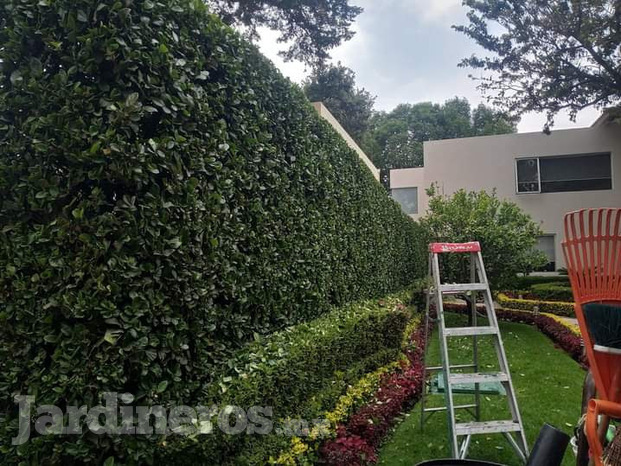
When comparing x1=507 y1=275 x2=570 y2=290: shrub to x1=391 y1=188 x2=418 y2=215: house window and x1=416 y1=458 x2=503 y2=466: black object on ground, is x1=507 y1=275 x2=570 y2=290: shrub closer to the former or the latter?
x1=391 y1=188 x2=418 y2=215: house window

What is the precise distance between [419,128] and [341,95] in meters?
11.1

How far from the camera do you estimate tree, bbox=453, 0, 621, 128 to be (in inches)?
493

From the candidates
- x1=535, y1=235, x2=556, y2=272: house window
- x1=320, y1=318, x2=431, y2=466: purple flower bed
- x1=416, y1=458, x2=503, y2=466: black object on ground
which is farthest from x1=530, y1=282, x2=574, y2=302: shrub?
x1=416, y1=458, x2=503, y2=466: black object on ground

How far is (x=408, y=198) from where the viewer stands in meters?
20.7

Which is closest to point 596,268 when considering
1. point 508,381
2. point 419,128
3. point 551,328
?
point 508,381

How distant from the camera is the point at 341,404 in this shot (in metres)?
4.07

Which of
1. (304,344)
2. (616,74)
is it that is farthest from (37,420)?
(616,74)

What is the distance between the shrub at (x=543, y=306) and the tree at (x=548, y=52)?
255 inches

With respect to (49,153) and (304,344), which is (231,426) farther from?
(49,153)

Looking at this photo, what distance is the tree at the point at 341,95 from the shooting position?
28.8 meters

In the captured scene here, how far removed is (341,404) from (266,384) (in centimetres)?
154

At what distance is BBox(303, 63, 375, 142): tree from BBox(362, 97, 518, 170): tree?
11.3 ft

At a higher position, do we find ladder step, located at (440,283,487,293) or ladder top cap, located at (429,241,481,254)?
ladder top cap, located at (429,241,481,254)

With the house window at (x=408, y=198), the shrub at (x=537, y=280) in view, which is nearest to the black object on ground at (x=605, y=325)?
the shrub at (x=537, y=280)
